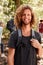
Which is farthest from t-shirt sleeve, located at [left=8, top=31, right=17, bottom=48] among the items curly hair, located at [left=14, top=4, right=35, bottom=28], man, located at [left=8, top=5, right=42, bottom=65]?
curly hair, located at [left=14, top=4, right=35, bottom=28]

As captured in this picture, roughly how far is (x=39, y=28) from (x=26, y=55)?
17.0ft

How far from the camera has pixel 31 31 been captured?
2953mm

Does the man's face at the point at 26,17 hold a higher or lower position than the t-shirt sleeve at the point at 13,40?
higher

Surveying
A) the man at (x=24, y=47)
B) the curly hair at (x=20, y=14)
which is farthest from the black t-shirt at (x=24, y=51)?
the curly hair at (x=20, y=14)

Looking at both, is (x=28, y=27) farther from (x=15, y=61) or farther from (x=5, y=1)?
(x=5, y=1)

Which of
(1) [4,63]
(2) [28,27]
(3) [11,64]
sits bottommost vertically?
(1) [4,63]

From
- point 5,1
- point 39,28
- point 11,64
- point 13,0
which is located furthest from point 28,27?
point 13,0

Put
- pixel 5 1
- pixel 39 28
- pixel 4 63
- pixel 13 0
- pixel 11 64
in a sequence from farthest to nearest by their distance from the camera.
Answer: pixel 13 0
pixel 5 1
pixel 39 28
pixel 4 63
pixel 11 64

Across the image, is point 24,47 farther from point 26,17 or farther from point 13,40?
point 26,17

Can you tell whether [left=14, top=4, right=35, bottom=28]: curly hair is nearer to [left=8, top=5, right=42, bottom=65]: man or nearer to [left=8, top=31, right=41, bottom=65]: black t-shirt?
[left=8, top=5, right=42, bottom=65]: man

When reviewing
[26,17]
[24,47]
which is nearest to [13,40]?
[24,47]

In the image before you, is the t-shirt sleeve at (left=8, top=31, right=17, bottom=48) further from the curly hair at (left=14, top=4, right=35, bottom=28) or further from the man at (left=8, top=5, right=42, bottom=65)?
the curly hair at (left=14, top=4, right=35, bottom=28)

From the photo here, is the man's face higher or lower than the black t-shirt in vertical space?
higher

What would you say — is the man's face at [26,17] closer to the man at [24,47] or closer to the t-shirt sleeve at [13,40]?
the man at [24,47]
